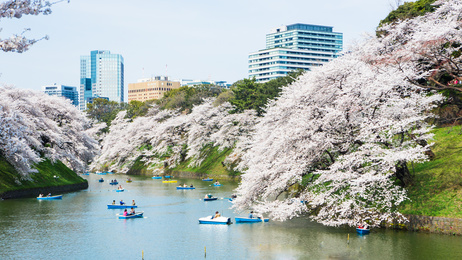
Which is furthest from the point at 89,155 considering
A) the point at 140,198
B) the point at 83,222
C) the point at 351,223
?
the point at 351,223

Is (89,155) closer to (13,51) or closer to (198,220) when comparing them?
(198,220)

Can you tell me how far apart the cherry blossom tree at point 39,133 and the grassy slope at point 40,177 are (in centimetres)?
138

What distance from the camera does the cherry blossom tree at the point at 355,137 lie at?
105ft

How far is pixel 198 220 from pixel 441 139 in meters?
21.7

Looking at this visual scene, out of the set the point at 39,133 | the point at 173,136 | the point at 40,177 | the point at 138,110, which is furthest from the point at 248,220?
the point at 138,110

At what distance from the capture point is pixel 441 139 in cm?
3912

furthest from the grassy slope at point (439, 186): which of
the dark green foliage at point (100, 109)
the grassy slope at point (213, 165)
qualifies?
the dark green foliage at point (100, 109)

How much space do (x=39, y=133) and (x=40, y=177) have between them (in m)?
5.69

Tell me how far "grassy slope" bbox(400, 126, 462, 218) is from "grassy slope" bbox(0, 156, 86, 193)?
4150 cm

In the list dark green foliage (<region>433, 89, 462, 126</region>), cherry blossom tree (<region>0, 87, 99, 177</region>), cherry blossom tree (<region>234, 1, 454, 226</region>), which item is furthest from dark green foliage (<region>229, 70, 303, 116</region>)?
cherry blossom tree (<region>234, 1, 454, 226</region>)

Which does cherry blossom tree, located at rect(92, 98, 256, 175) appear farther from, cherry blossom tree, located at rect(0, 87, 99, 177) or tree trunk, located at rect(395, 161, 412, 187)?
tree trunk, located at rect(395, 161, 412, 187)

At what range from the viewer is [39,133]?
2382 inches

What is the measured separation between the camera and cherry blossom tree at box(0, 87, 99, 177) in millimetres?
48906

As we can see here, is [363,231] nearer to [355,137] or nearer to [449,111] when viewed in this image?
[355,137]
